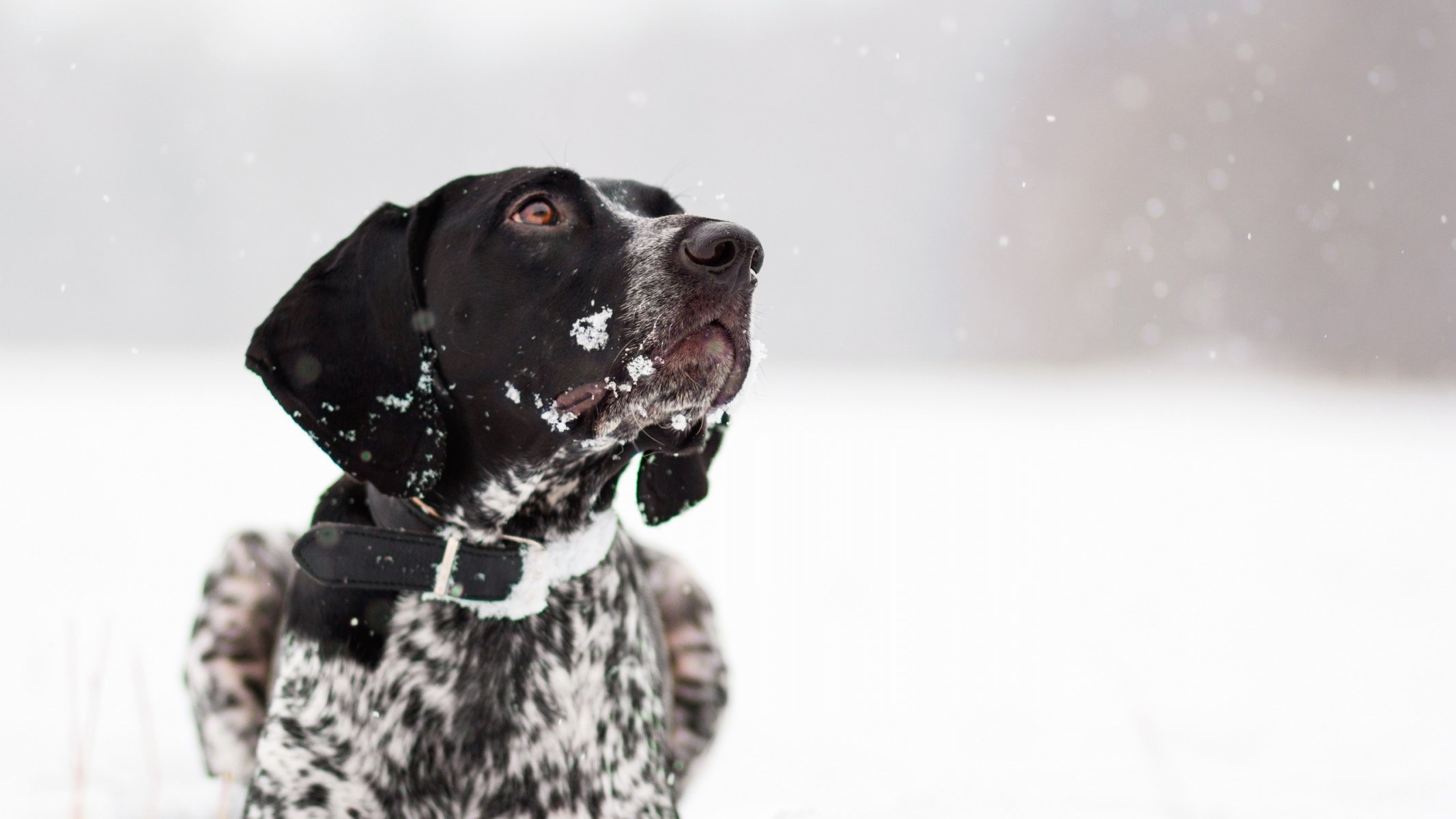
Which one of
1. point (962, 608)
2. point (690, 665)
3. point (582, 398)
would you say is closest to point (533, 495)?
point (582, 398)

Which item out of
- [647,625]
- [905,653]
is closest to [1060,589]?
[905,653]

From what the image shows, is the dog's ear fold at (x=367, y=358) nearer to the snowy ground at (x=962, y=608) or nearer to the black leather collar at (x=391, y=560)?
the black leather collar at (x=391, y=560)

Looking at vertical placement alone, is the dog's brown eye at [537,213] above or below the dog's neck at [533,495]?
above

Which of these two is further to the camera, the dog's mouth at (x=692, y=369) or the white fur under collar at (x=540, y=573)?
the white fur under collar at (x=540, y=573)

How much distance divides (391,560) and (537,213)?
2.91ft

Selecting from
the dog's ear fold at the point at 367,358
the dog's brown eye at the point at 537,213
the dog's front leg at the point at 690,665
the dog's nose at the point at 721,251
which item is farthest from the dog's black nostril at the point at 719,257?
the dog's front leg at the point at 690,665

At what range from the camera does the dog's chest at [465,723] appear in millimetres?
2514

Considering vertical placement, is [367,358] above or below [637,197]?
below

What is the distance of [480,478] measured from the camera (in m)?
2.60

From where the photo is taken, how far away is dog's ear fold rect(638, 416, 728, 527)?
3000mm

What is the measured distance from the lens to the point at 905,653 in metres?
5.80

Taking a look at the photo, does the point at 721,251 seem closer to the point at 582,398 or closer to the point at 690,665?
the point at 582,398

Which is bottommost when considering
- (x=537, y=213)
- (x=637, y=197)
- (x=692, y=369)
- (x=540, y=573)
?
(x=540, y=573)

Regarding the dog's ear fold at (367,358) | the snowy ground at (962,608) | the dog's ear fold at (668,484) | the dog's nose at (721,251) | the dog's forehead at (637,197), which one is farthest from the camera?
the snowy ground at (962,608)
